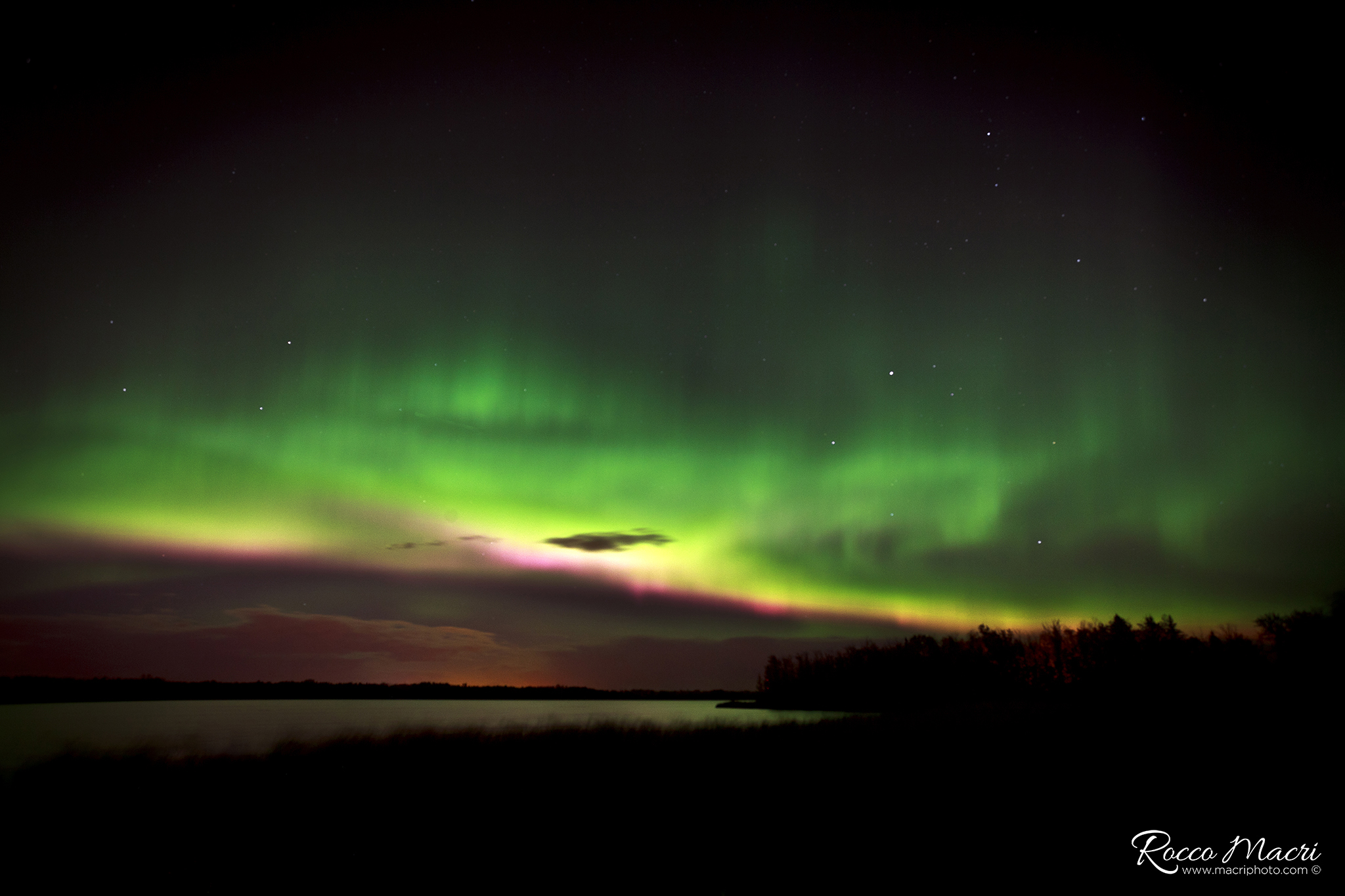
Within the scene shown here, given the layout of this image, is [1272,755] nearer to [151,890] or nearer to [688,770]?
[688,770]

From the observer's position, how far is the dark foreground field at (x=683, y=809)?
402 inches

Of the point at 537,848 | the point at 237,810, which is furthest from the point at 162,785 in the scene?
the point at 537,848

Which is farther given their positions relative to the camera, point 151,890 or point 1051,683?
point 1051,683

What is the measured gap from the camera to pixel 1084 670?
302 ft

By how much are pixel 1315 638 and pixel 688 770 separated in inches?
2335

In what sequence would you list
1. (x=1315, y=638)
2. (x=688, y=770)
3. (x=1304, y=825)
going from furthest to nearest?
1. (x=1315, y=638)
2. (x=688, y=770)
3. (x=1304, y=825)

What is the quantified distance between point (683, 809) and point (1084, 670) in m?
98.1

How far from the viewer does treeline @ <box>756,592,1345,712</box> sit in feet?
150

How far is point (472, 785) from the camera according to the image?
597 inches

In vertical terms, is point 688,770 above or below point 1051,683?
above

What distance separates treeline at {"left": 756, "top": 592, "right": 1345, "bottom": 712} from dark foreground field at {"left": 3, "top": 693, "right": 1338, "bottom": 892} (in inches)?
799

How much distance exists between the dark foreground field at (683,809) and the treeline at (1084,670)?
66.6 feet

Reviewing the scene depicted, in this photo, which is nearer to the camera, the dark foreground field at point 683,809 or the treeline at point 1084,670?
the dark foreground field at point 683,809

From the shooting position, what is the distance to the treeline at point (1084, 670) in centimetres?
4575
